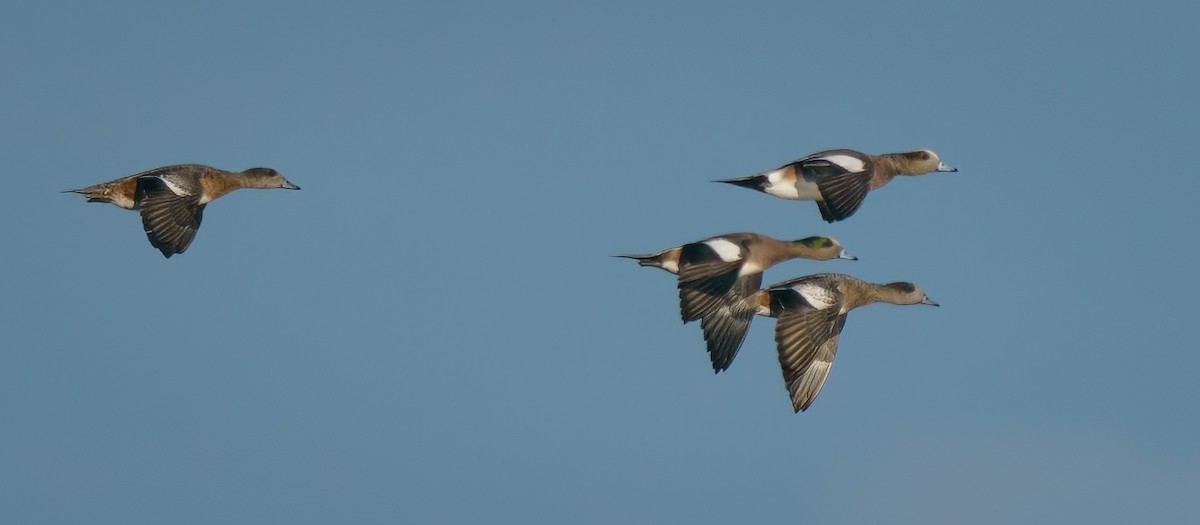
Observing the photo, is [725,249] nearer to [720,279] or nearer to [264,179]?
[720,279]

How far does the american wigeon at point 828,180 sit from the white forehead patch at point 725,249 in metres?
1.10

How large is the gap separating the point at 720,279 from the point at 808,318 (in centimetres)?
176

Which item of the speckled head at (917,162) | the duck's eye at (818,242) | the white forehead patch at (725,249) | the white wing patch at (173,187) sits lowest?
the white forehead patch at (725,249)

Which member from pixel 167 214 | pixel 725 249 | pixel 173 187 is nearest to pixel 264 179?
pixel 173 187

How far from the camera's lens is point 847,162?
35.0 meters

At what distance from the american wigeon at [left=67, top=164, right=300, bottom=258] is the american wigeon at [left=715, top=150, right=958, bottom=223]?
8.18 meters

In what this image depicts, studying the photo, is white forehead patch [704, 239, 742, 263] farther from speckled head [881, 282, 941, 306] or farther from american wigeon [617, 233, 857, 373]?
speckled head [881, 282, 941, 306]

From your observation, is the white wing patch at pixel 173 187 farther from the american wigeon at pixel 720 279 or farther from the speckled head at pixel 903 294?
the speckled head at pixel 903 294

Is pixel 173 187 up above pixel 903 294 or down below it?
above

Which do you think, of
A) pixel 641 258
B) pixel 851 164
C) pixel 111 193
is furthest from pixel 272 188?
pixel 851 164

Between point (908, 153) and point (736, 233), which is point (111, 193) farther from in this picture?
point (908, 153)

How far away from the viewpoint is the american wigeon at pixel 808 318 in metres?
32.6

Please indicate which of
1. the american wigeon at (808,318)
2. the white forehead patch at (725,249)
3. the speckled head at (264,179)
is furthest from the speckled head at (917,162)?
the speckled head at (264,179)

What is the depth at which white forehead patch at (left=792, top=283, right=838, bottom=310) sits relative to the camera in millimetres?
33531
